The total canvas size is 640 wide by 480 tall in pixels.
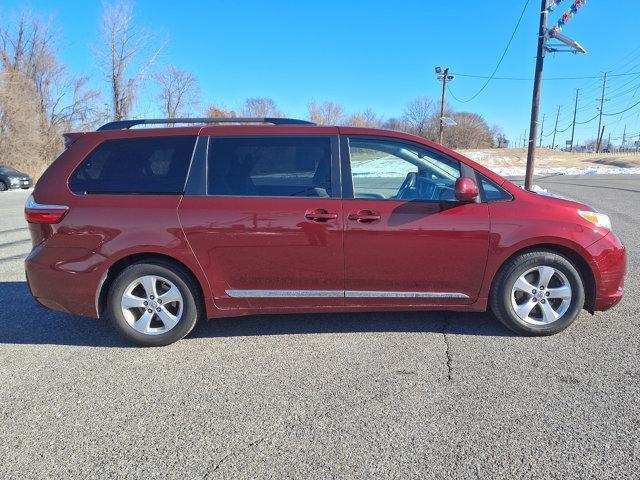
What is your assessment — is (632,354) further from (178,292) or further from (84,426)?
(84,426)

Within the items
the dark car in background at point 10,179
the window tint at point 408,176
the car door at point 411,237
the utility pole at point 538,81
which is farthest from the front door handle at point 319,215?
the dark car in background at point 10,179

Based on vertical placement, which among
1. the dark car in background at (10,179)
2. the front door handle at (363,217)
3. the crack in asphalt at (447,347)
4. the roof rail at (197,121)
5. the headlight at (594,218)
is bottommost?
the dark car in background at (10,179)

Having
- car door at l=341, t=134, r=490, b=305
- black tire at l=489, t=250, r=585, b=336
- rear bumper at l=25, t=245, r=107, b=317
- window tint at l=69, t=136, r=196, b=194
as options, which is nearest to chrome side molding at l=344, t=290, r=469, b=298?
car door at l=341, t=134, r=490, b=305

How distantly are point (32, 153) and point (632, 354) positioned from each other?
128 ft

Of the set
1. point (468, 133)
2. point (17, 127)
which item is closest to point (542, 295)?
point (17, 127)

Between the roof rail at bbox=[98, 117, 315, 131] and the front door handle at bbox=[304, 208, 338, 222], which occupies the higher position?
the roof rail at bbox=[98, 117, 315, 131]

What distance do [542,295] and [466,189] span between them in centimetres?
115

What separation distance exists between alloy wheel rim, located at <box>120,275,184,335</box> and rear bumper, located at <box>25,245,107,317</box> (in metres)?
0.27

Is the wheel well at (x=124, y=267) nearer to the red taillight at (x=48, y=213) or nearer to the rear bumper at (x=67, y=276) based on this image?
the rear bumper at (x=67, y=276)

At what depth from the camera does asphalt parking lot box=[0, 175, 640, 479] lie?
2340 mm

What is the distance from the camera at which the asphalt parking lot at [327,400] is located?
2.34 metres

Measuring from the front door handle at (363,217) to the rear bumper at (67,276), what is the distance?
6.67 feet

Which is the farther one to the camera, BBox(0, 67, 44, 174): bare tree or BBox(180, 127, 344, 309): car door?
BBox(0, 67, 44, 174): bare tree

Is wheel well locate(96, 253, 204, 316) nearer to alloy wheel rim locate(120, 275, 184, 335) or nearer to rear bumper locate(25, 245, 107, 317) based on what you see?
rear bumper locate(25, 245, 107, 317)
